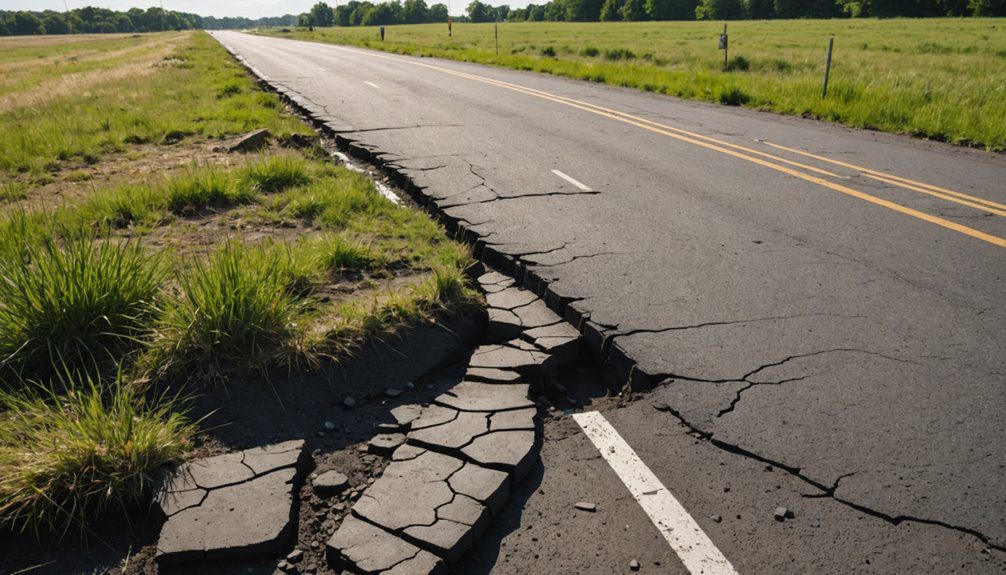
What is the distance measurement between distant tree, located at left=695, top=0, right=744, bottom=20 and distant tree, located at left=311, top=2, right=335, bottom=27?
110 metres

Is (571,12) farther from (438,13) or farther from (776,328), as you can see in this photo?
(776,328)

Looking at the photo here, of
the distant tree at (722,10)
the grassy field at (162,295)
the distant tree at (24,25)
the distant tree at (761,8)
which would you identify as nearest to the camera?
the grassy field at (162,295)

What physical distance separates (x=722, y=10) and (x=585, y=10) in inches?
1187

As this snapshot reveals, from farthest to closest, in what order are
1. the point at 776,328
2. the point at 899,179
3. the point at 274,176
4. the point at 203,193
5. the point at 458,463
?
the point at 899,179 → the point at 274,176 → the point at 203,193 → the point at 776,328 → the point at 458,463

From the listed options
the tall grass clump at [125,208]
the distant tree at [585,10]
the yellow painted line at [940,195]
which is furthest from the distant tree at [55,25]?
→ the yellow painted line at [940,195]

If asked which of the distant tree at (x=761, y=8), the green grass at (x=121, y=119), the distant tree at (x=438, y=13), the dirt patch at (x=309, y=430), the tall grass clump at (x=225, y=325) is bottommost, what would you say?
the dirt patch at (x=309, y=430)

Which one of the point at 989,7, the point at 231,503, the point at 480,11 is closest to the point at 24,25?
the point at 480,11

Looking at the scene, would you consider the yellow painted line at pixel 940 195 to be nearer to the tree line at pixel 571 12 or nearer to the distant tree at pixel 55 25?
the tree line at pixel 571 12

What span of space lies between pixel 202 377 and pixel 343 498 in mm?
1136

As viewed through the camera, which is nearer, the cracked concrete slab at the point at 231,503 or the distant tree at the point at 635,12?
the cracked concrete slab at the point at 231,503

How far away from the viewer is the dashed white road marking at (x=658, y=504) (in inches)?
91.9

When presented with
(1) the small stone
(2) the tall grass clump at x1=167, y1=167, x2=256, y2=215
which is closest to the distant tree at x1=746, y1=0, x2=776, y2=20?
(2) the tall grass clump at x1=167, y1=167, x2=256, y2=215

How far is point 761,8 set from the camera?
95375mm

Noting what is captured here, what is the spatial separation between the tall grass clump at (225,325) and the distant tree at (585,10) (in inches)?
5017
